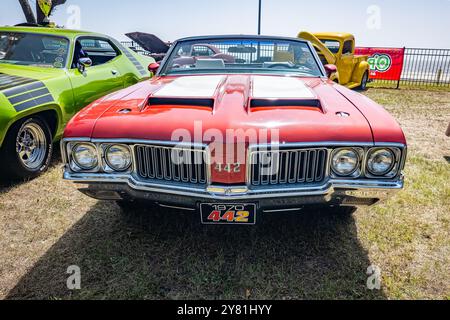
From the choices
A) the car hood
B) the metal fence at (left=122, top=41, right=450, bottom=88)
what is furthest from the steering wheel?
the metal fence at (left=122, top=41, right=450, bottom=88)

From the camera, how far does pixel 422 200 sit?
124 inches

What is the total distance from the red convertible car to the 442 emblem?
1182 cm

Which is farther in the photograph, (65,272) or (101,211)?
(101,211)

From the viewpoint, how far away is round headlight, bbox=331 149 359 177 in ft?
6.21

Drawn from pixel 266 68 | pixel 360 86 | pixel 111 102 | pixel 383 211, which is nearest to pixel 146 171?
pixel 111 102

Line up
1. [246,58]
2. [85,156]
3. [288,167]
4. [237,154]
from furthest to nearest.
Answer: [246,58]
[85,156]
[288,167]
[237,154]

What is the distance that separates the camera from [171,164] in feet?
6.39

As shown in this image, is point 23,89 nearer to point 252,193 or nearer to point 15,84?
point 15,84

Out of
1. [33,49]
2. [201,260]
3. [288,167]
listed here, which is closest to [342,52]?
[33,49]

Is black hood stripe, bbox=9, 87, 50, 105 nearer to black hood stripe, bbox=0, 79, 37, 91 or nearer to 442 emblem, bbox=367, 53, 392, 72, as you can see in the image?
black hood stripe, bbox=0, 79, 37, 91

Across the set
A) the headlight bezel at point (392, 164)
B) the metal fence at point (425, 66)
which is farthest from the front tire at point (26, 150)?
the metal fence at point (425, 66)

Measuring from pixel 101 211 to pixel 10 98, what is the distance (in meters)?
1.34

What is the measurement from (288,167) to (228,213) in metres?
0.43
